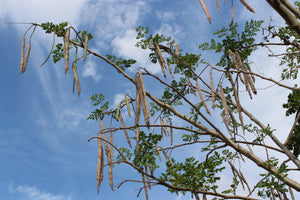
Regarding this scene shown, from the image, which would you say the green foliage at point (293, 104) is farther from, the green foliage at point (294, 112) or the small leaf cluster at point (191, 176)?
the small leaf cluster at point (191, 176)

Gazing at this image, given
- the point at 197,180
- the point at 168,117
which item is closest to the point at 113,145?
the point at 197,180

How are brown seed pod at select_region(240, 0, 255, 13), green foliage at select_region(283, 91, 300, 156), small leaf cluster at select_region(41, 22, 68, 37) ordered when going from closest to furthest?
1. brown seed pod at select_region(240, 0, 255, 13)
2. small leaf cluster at select_region(41, 22, 68, 37)
3. green foliage at select_region(283, 91, 300, 156)

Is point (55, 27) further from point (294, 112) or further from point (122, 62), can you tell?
point (294, 112)

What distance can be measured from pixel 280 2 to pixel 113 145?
2535mm

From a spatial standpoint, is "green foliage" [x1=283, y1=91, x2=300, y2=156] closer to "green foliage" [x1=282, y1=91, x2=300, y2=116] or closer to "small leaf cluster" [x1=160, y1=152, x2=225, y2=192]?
"green foliage" [x1=282, y1=91, x2=300, y2=116]

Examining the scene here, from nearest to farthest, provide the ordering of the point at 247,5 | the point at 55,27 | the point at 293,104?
the point at 247,5 → the point at 55,27 → the point at 293,104

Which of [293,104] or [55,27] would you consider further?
[293,104]

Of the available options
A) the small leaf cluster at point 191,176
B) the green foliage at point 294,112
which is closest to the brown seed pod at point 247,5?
the small leaf cluster at point 191,176

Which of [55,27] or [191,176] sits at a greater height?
[55,27]

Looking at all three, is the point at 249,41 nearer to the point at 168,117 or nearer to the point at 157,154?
the point at 168,117

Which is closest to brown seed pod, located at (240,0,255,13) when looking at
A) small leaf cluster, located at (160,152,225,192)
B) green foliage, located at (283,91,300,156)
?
small leaf cluster, located at (160,152,225,192)

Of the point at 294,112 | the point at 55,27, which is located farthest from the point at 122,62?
the point at 294,112

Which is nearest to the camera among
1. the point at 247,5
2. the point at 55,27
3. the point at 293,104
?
the point at 247,5

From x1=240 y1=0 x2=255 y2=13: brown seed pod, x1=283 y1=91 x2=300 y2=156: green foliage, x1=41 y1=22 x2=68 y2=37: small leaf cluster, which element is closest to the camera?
x1=240 y1=0 x2=255 y2=13: brown seed pod
